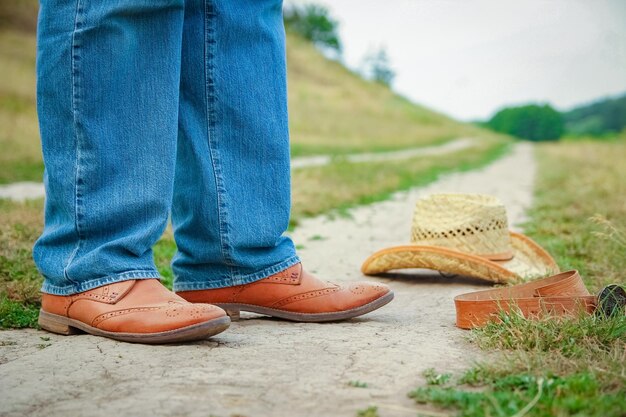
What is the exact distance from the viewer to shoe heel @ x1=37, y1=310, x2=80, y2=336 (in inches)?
77.3

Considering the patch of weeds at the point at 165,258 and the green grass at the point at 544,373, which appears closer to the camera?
the green grass at the point at 544,373

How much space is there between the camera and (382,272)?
3.21 m

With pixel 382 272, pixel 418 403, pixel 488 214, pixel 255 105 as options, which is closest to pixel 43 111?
pixel 255 105

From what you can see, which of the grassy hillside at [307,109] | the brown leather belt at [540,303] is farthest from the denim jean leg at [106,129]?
the grassy hillside at [307,109]

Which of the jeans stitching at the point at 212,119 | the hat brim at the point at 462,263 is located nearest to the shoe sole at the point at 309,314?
the jeans stitching at the point at 212,119

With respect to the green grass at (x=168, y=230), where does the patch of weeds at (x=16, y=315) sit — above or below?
below

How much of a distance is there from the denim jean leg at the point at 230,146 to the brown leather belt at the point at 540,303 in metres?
0.63

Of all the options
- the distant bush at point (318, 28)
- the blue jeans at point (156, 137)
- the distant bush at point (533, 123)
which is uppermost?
the distant bush at point (318, 28)

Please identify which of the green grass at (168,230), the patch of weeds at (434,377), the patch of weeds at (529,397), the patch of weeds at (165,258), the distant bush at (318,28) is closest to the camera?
the patch of weeds at (529,397)

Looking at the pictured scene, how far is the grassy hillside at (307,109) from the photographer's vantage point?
9.92 m

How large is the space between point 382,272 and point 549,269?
2.46 ft

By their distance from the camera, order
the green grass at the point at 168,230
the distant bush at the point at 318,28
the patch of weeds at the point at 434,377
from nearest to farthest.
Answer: the patch of weeds at the point at 434,377
the green grass at the point at 168,230
the distant bush at the point at 318,28

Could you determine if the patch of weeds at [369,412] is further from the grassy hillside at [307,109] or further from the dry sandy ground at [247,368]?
the grassy hillside at [307,109]

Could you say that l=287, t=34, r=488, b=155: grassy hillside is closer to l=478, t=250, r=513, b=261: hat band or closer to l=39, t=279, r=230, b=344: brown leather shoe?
l=478, t=250, r=513, b=261: hat band
